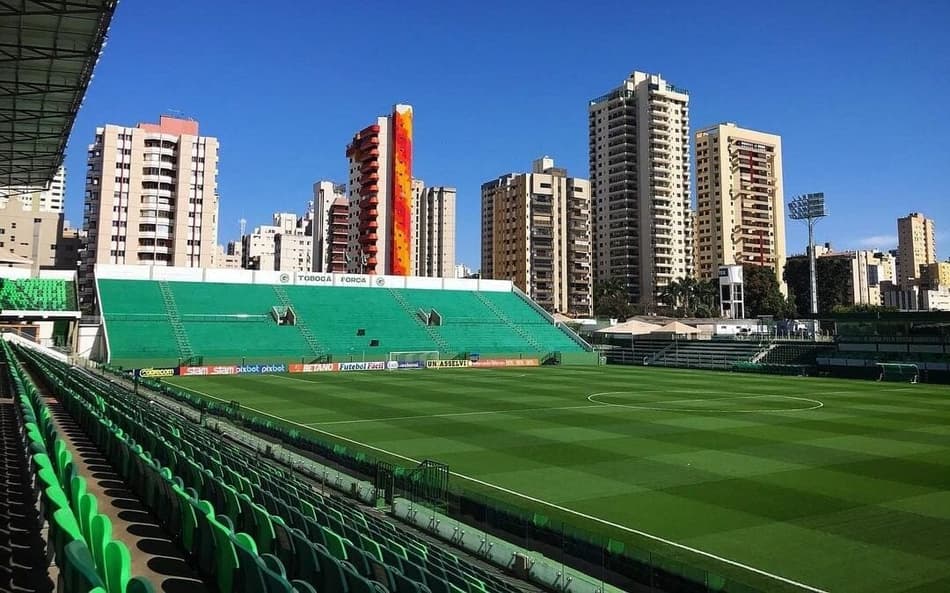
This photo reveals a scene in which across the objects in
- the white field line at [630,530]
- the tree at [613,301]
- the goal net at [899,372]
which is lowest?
the white field line at [630,530]

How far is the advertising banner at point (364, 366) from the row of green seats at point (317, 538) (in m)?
51.6

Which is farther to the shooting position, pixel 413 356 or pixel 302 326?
pixel 302 326

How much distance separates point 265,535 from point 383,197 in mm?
120610

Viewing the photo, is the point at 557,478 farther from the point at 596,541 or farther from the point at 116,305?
the point at 116,305

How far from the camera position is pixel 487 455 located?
957 inches

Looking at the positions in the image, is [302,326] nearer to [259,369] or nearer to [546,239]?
[259,369]

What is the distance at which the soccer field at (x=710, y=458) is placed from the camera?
1432 cm

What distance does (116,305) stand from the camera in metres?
65.8

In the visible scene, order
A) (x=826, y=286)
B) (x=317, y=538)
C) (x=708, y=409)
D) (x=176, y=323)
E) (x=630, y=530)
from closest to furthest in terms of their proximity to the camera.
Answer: (x=317, y=538) < (x=630, y=530) < (x=708, y=409) < (x=176, y=323) < (x=826, y=286)

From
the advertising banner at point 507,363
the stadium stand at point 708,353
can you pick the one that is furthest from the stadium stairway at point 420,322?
the stadium stand at point 708,353

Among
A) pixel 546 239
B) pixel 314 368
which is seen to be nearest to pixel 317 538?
pixel 314 368

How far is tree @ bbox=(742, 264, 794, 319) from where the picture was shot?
133m

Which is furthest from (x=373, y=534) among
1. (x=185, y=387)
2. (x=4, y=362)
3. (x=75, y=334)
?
(x=75, y=334)

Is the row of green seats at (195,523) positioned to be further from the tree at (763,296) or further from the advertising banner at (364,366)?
the tree at (763,296)
